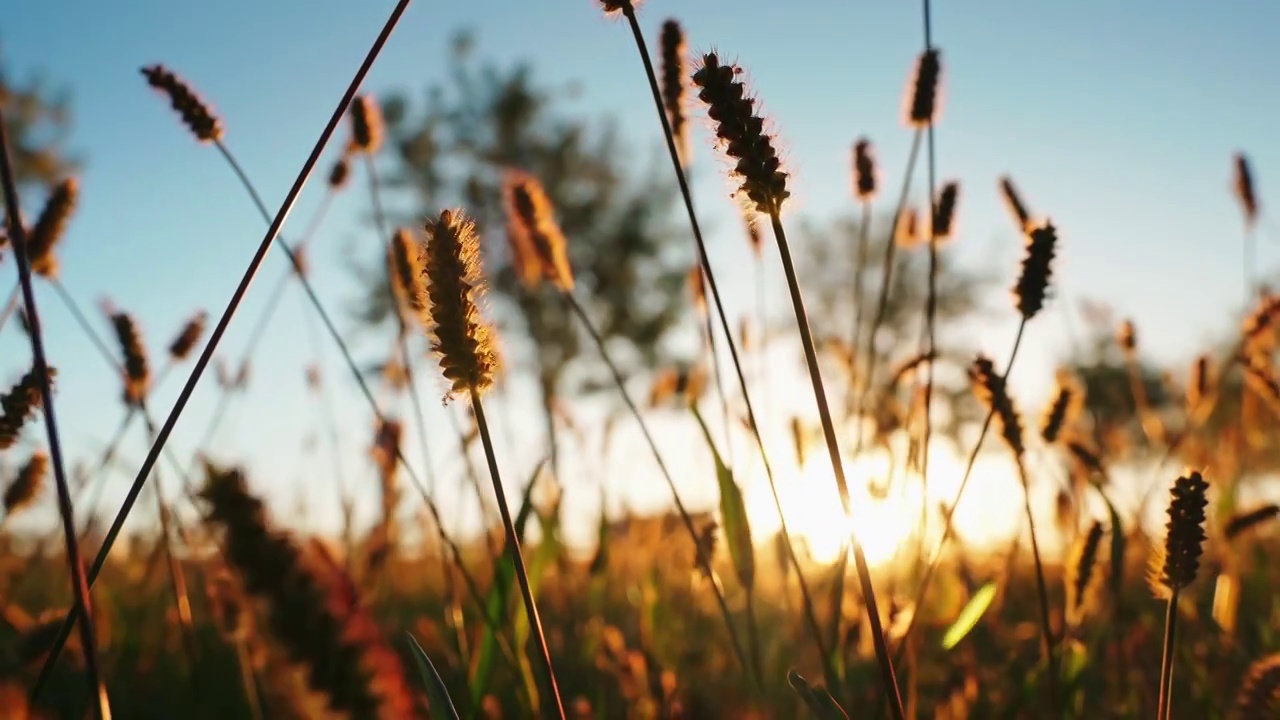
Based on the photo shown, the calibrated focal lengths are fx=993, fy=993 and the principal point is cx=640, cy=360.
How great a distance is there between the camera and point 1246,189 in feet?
10.8

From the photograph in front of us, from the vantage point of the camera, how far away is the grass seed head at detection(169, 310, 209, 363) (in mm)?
2244

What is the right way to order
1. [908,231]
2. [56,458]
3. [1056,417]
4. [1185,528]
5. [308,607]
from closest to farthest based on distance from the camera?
[308,607] < [56,458] < [1185,528] < [1056,417] < [908,231]

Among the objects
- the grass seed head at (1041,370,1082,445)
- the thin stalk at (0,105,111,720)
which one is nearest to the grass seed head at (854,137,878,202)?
the grass seed head at (1041,370,1082,445)

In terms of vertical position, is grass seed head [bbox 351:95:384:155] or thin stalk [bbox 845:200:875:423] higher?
grass seed head [bbox 351:95:384:155]

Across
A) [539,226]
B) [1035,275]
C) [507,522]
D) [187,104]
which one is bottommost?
[507,522]

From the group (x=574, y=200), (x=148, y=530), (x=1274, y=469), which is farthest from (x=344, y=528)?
(x=1274, y=469)

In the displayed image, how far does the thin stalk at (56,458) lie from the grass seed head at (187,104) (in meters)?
0.79

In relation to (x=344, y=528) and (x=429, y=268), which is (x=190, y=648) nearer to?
(x=429, y=268)

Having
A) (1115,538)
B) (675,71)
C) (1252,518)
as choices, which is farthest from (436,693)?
(1252,518)

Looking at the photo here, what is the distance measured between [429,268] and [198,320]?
1.68 metres

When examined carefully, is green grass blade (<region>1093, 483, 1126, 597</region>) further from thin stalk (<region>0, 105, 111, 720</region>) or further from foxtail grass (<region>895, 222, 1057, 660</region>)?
thin stalk (<region>0, 105, 111, 720</region>)

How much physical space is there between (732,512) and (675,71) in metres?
0.74

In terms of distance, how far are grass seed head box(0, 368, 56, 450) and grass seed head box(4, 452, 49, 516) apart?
2.29 feet

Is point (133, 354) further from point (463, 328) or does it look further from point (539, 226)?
point (463, 328)
